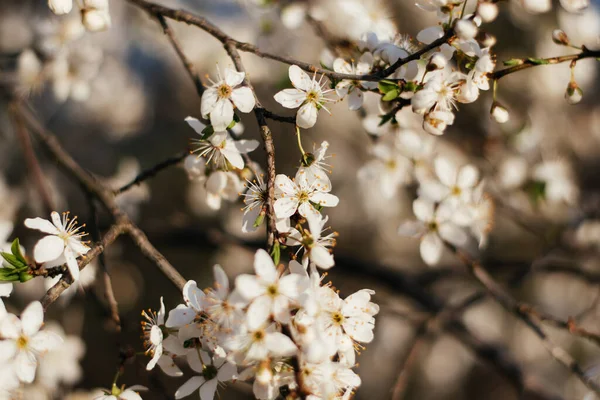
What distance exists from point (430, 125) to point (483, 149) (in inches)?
53.4

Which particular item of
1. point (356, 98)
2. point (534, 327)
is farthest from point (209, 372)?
point (534, 327)

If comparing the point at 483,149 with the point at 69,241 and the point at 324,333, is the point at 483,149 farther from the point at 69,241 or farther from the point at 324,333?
the point at 69,241

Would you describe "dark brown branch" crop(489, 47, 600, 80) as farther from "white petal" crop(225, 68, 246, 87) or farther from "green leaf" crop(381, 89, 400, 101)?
"white petal" crop(225, 68, 246, 87)

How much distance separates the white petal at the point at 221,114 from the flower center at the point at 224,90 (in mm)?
13

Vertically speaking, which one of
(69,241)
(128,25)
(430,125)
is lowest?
(128,25)

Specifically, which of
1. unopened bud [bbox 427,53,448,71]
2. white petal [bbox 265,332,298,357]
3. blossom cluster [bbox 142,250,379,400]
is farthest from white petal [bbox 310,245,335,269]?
unopened bud [bbox 427,53,448,71]

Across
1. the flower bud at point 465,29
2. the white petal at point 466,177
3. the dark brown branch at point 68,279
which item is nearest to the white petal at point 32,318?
the dark brown branch at point 68,279

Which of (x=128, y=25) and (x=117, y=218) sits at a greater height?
(x=117, y=218)

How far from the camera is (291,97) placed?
97 centimetres

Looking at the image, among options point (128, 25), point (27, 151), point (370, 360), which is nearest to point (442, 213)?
point (27, 151)

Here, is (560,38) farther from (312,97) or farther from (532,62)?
(312,97)

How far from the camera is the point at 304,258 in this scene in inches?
34.7

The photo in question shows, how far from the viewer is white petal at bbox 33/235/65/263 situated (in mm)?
907

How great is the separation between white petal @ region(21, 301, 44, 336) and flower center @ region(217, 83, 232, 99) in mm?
467
